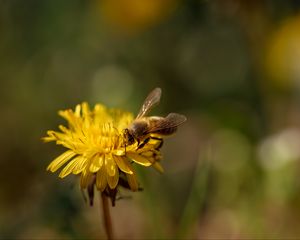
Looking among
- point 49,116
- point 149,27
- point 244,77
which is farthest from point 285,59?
point 49,116

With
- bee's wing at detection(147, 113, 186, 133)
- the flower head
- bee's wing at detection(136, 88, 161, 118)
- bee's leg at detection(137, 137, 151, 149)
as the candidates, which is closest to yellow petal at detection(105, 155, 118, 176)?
the flower head

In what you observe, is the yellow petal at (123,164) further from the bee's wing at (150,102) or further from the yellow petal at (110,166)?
the bee's wing at (150,102)

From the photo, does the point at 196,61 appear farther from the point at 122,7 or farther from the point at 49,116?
the point at 49,116

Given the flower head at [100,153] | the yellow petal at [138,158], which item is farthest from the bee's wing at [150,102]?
the yellow petal at [138,158]

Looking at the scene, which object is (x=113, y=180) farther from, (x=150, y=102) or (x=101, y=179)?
(x=150, y=102)

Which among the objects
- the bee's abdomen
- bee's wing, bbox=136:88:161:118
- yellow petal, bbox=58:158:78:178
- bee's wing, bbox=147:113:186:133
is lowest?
yellow petal, bbox=58:158:78:178

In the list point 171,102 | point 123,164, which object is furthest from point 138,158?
point 171,102

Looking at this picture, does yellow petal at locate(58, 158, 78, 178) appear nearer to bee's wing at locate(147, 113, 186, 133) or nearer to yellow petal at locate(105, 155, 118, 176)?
yellow petal at locate(105, 155, 118, 176)

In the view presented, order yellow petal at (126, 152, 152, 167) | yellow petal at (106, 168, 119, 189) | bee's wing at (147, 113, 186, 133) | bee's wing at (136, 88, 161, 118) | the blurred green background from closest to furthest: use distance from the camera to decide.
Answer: yellow petal at (106, 168, 119, 189) → yellow petal at (126, 152, 152, 167) → bee's wing at (147, 113, 186, 133) → bee's wing at (136, 88, 161, 118) → the blurred green background
